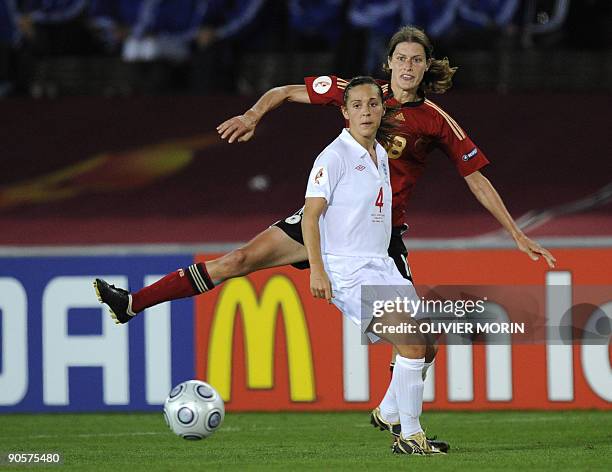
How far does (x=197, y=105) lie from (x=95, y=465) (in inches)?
243

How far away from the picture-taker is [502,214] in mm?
8117

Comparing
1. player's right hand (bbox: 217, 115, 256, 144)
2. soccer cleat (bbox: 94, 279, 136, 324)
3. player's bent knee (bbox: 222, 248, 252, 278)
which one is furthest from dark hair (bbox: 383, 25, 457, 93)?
soccer cleat (bbox: 94, 279, 136, 324)

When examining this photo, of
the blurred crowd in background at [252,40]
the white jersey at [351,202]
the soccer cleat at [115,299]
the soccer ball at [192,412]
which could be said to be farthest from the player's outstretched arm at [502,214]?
the blurred crowd in background at [252,40]

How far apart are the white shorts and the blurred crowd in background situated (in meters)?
5.24

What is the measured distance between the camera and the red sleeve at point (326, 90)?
8.33 metres

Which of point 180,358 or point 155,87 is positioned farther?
point 155,87

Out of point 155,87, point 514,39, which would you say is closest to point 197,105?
point 155,87

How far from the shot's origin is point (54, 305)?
1067cm

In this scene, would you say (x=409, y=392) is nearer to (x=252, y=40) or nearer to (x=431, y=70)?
Answer: (x=431, y=70)

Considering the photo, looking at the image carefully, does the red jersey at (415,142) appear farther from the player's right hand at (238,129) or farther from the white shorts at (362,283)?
the white shorts at (362,283)

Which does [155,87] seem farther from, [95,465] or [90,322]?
[95,465]

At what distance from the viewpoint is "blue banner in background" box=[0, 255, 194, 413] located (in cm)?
1062

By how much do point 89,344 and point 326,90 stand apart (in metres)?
3.24

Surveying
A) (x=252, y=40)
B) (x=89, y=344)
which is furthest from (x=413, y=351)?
(x=252, y=40)
